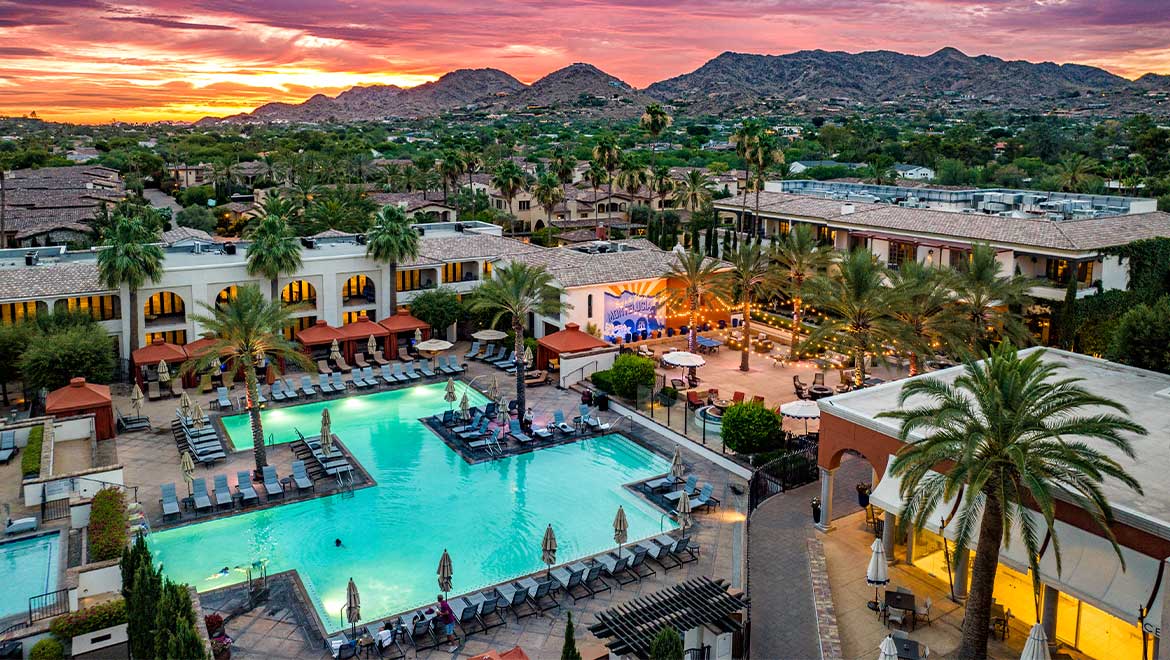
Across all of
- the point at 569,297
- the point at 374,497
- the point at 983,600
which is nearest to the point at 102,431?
the point at 374,497

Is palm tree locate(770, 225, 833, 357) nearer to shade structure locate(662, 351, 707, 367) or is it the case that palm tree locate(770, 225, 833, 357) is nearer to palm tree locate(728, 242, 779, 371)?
palm tree locate(728, 242, 779, 371)

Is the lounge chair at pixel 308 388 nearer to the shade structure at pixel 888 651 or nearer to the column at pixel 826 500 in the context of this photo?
the column at pixel 826 500

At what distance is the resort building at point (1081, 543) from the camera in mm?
14531

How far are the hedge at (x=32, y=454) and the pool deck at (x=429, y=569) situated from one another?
2431 millimetres

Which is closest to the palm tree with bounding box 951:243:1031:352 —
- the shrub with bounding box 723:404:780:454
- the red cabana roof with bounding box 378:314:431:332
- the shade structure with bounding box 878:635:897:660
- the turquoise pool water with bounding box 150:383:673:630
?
the shrub with bounding box 723:404:780:454

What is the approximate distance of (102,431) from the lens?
96.3 ft

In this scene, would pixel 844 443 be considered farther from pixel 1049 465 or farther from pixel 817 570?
pixel 1049 465

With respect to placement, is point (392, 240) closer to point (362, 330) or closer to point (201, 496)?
point (362, 330)

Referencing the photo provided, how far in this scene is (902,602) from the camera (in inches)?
684

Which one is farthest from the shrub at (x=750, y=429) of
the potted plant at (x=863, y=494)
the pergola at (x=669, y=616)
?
the pergola at (x=669, y=616)

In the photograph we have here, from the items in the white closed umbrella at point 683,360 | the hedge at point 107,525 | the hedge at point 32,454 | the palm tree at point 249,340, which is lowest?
the hedge at point 107,525

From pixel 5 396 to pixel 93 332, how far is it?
4072 millimetres

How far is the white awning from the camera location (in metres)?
14.3

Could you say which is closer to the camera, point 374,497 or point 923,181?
point 374,497
